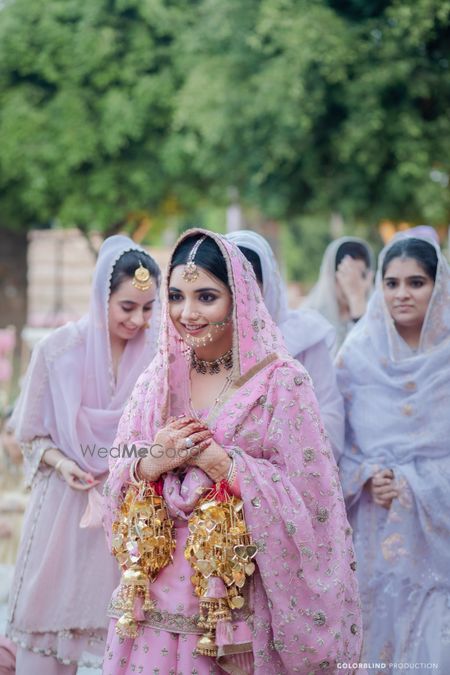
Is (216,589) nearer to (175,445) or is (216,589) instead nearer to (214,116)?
(175,445)

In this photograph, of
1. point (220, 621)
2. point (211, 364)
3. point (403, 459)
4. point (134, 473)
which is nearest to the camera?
point (220, 621)

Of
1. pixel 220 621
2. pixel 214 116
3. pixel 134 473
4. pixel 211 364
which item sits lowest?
pixel 220 621

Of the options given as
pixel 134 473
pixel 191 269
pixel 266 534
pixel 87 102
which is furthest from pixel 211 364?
pixel 87 102

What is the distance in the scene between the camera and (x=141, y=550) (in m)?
2.91

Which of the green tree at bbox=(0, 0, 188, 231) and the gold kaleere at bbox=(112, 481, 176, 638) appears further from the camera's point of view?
the green tree at bbox=(0, 0, 188, 231)

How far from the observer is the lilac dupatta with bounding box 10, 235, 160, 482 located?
13.9ft

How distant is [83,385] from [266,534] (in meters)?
1.65

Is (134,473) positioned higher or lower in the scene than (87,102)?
lower

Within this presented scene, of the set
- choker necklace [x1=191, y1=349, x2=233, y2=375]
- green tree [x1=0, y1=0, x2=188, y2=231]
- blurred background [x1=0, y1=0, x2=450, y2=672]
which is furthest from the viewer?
green tree [x1=0, y1=0, x2=188, y2=231]

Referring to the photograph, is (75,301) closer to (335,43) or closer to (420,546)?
(335,43)

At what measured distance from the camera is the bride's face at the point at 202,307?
3.04 meters

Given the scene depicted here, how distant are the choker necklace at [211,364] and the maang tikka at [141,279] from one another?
3.56 feet

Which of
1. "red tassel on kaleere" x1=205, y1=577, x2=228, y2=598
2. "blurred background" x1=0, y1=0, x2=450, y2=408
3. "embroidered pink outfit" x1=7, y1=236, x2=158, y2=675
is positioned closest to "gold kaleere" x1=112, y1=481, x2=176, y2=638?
"red tassel on kaleere" x1=205, y1=577, x2=228, y2=598

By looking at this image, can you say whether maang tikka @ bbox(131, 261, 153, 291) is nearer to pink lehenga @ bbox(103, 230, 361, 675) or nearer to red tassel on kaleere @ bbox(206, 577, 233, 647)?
pink lehenga @ bbox(103, 230, 361, 675)
